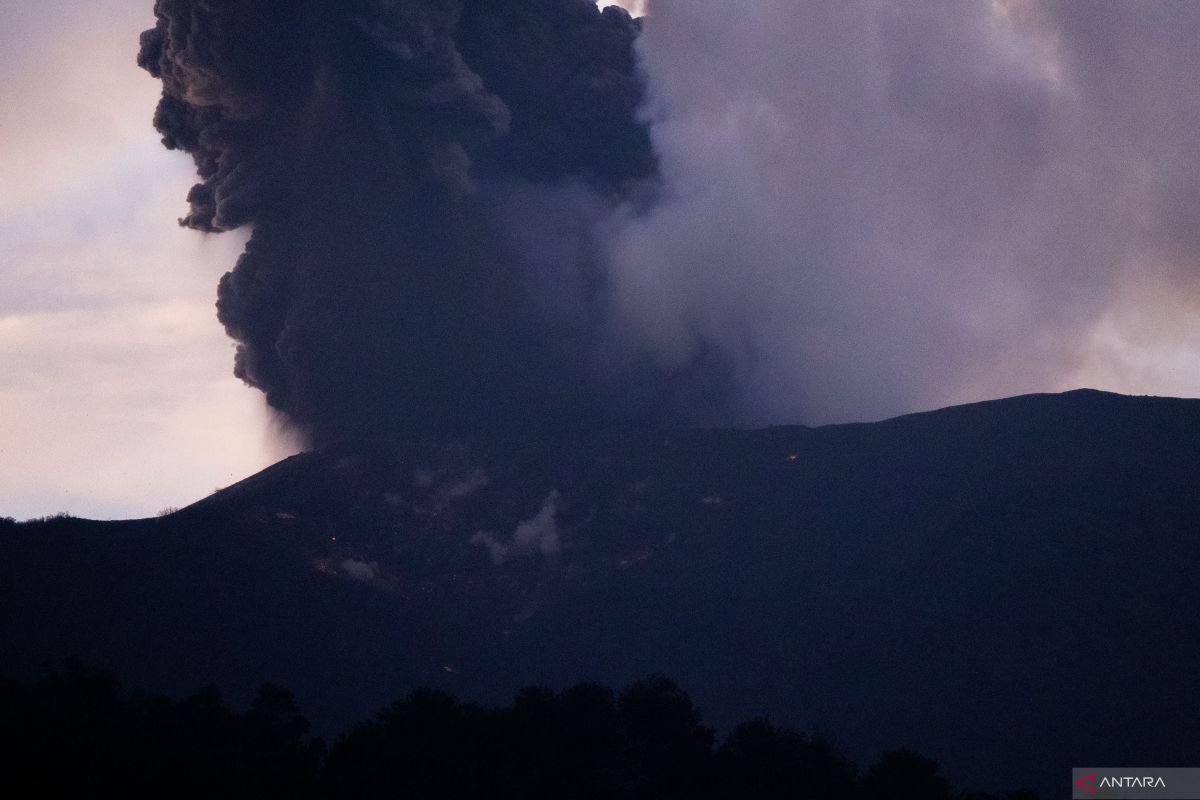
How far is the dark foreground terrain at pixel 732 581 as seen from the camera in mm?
70000

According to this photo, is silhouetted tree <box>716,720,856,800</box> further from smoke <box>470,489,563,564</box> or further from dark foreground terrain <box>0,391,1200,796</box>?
smoke <box>470,489,563,564</box>

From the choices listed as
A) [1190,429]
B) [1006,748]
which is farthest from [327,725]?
[1190,429]

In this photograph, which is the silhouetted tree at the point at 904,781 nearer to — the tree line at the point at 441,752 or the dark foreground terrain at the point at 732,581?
the tree line at the point at 441,752

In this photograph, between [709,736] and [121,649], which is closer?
[709,736]

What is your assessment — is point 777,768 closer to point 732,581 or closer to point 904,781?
point 904,781

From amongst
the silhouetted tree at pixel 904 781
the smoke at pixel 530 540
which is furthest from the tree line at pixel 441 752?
the smoke at pixel 530 540

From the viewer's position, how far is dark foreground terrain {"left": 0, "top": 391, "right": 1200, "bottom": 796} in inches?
2756

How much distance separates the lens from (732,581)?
89.1 metres

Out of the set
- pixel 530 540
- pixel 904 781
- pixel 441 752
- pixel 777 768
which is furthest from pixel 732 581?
pixel 441 752

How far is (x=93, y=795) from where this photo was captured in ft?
114

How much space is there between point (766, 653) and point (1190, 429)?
134ft

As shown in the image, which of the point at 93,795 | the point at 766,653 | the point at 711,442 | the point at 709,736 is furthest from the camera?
the point at 711,442

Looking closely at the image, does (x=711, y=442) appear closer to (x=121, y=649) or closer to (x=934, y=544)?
(x=934, y=544)

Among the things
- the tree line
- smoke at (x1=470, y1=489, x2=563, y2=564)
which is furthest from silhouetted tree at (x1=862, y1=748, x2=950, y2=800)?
smoke at (x1=470, y1=489, x2=563, y2=564)
